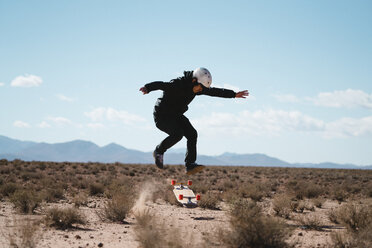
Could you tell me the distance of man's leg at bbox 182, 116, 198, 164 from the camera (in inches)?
304

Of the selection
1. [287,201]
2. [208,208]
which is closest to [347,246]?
[287,201]

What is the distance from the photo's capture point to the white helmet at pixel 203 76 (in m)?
7.34

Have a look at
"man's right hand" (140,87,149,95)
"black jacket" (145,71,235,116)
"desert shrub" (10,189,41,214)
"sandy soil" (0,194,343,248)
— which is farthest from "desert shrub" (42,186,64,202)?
"man's right hand" (140,87,149,95)

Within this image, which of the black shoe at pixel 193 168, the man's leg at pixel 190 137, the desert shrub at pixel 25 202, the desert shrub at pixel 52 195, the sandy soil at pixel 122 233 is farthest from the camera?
the desert shrub at pixel 52 195

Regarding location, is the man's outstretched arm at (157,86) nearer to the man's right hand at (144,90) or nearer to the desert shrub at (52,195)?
the man's right hand at (144,90)

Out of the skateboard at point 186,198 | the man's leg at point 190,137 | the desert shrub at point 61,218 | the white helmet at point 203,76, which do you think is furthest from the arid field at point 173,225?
the white helmet at point 203,76

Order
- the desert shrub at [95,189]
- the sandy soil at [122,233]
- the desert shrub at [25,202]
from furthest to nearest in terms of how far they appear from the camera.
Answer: the desert shrub at [95,189]
the desert shrub at [25,202]
the sandy soil at [122,233]

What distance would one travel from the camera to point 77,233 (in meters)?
7.61

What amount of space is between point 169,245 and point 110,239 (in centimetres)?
230

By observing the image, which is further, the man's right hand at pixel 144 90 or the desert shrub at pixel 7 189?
the desert shrub at pixel 7 189

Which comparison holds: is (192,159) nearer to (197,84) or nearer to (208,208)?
(197,84)

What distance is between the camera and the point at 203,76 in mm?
7340

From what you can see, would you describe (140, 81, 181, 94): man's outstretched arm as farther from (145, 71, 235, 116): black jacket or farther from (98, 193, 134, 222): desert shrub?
(98, 193, 134, 222): desert shrub

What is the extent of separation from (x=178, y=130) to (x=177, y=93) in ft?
2.67
